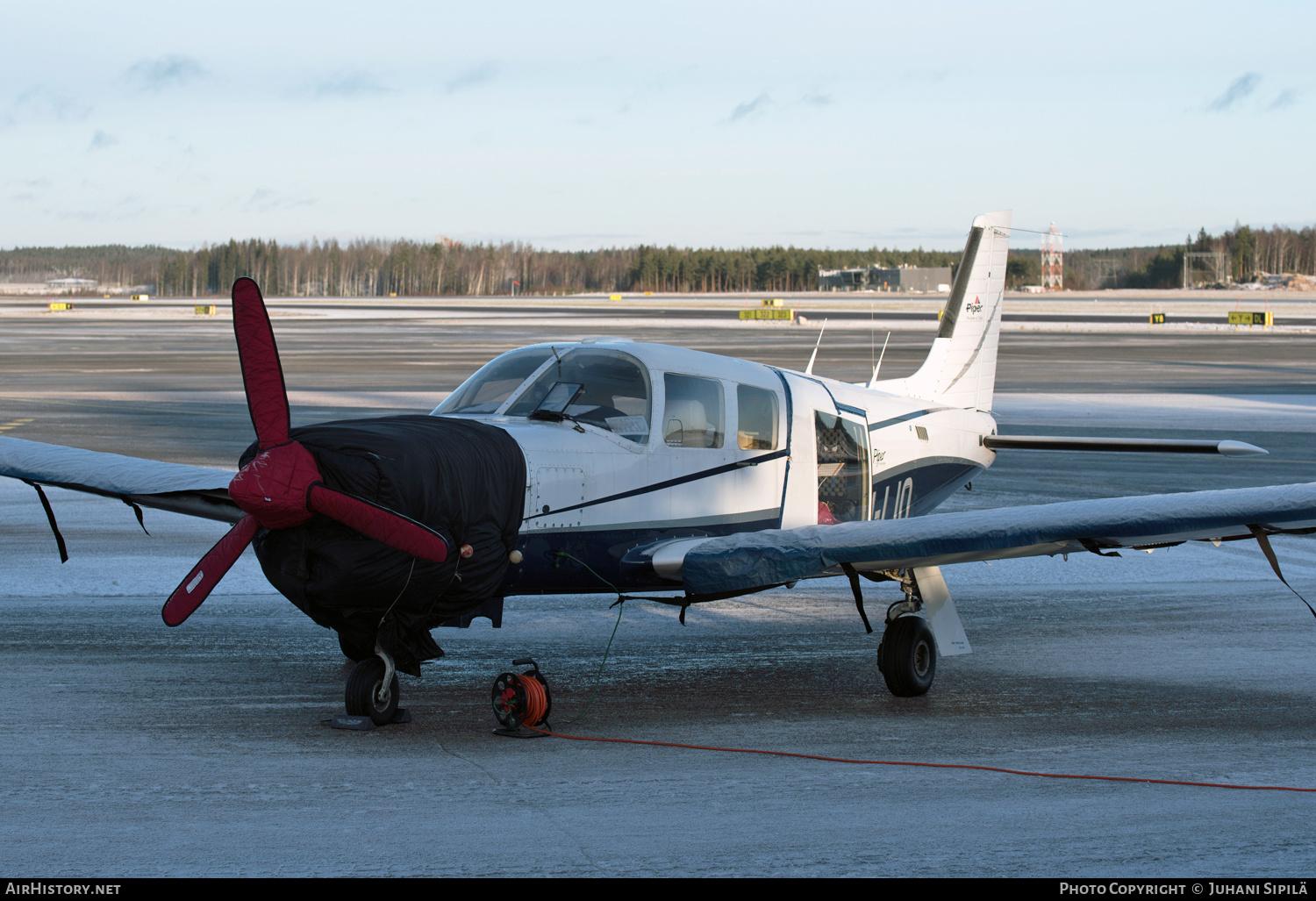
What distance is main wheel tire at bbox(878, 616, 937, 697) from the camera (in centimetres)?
870

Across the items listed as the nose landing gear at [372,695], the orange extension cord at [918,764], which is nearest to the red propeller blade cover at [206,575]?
the nose landing gear at [372,695]

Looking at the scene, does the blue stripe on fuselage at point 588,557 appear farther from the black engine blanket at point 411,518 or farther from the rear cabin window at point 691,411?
the rear cabin window at point 691,411

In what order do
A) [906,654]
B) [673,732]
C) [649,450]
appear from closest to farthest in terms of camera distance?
1. [673,732]
2. [649,450]
3. [906,654]

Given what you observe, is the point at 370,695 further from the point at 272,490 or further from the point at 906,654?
the point at 906,654

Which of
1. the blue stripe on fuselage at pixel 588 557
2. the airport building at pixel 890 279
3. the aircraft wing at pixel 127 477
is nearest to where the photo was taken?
the blue stripe on fuselage at pixel 588 557

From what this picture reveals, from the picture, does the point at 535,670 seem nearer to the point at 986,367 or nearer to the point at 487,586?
the point at 487,586

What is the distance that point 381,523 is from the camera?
6.85 m

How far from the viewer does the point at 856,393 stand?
35.1ft

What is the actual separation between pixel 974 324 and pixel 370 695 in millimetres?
8132

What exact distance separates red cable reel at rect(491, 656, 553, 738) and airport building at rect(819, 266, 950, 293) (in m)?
161

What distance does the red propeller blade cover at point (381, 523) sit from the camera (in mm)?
6746

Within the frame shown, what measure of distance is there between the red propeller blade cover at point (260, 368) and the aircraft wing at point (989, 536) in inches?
102

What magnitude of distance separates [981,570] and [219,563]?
8.65m

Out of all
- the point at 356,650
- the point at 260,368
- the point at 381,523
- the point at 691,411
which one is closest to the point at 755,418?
the point at 691,411
